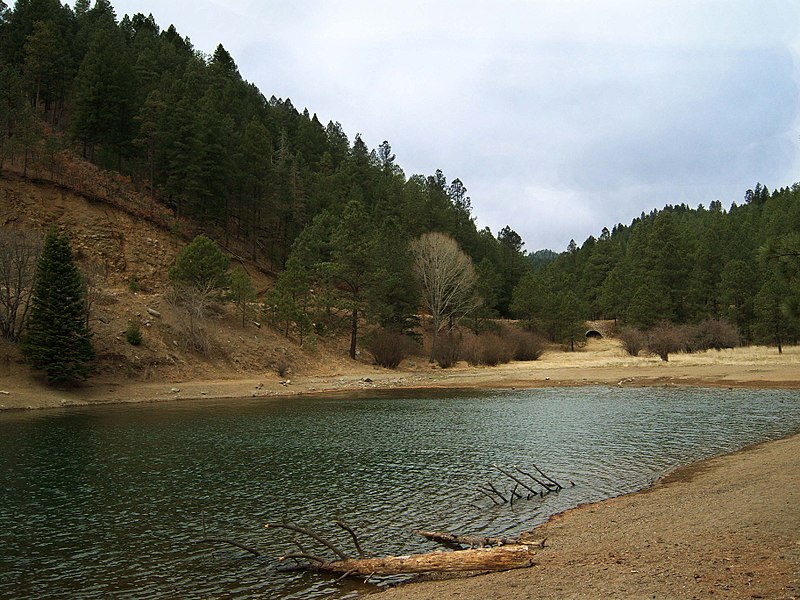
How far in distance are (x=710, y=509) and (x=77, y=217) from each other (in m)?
57.6

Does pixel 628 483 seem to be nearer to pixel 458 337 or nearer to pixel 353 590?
pixel 353 590

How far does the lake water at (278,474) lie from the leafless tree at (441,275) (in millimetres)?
30188

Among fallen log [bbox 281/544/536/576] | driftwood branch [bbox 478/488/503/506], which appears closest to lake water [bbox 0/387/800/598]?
driftwood branch [bbox 478/488/503/506]

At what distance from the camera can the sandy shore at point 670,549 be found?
24.1ft

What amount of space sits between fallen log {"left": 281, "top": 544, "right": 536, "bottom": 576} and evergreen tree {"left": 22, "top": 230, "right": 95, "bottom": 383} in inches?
1227

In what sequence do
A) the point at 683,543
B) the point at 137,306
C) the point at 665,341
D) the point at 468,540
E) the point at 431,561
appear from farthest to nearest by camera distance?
1. the point at 665,341
2. the point at 137,306
3. the point at 468,540
4. the point at 431,561
5. the point at 683,543

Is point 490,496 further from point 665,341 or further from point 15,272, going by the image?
point 665,341

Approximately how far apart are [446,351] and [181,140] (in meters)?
36.7

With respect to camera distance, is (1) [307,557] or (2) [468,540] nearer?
(1) [307,557]

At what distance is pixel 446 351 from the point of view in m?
62.2

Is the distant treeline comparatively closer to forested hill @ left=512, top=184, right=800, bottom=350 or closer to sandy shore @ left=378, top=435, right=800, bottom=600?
forested hill @ left=512, top=184, right=800, bottom=350

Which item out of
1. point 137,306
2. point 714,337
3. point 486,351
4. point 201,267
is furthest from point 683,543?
point 714,337

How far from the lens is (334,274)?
58.9m

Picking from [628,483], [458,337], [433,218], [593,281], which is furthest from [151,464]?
[593,281]
